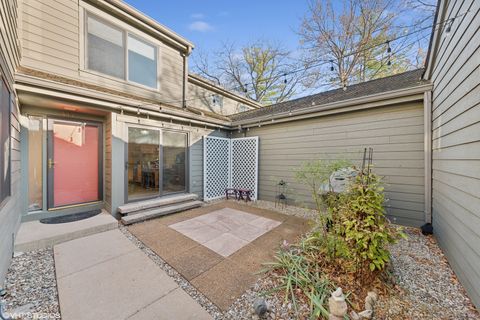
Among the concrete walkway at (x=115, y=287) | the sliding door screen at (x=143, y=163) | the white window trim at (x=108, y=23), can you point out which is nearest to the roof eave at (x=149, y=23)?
the white window trim at (x=108, y=23)

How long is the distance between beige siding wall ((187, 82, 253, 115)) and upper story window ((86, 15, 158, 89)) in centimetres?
164

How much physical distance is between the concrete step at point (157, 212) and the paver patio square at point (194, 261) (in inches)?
67.6

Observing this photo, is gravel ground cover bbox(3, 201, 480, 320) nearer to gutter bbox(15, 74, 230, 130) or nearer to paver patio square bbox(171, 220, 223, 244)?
paver patio square bbox(171, 220, 223, 244)

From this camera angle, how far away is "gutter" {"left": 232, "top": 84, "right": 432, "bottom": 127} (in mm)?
3574

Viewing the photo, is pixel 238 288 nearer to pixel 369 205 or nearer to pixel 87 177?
pixel 369 205

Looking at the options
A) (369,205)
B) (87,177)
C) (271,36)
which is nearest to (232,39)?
(271,36)

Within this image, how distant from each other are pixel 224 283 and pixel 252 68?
44.5 ft

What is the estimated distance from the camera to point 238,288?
81.4 inches

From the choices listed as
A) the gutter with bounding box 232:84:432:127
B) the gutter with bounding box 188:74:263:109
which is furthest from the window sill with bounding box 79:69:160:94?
the gutter with bounding box 232:84:432:127

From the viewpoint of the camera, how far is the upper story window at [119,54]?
442cm

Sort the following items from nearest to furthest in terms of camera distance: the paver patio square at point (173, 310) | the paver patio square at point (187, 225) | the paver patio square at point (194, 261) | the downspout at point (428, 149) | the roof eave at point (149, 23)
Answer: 1. the paver patio square at point (173, 310)
2. the paver patio square at point (194, 261)
3. the downspout at point (428, 149)
4. the paver patio square at point (187, 225)
5. the roof eave at point (149, 23)

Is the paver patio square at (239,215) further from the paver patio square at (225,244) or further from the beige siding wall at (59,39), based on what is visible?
the beige siding wall at (59,39)

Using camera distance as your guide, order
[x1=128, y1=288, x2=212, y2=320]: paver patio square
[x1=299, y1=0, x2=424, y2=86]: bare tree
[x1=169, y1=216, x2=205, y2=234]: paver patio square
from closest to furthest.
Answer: [x1=128, y1=288, x2=212, y2=320]: paver patio square
[x1=169, y1=216, x2=205, y2=234]: paver patio square
[x1=299, y1=0, x2=424, y2=86]: bare tree

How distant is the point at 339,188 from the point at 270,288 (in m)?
1.93
